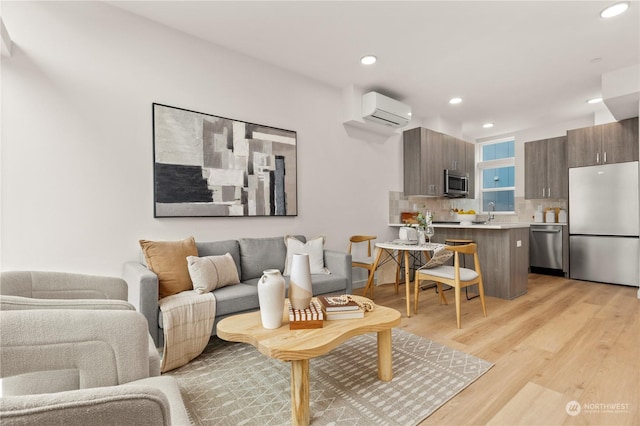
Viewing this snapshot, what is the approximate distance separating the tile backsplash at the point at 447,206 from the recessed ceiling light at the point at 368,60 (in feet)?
6.84

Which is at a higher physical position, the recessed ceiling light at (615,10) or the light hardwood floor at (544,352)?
the recessed ceiling light at (615,10)

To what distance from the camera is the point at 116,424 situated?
57cm

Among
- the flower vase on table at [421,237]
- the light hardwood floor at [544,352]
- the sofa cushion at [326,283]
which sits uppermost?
the flower vase on table at [421,237]

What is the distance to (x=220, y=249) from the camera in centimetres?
297

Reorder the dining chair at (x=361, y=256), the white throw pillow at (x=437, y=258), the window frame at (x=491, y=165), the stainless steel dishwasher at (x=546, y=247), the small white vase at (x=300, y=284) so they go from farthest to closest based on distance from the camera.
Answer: the window frame at (x=491, y=165)
the stainless steel dishwasher at (x=546, y=247)
the dining chair at (x=361, y=256)
the white throw pillow at (x=437, y=258)
the small white vase at (x=300, y=284)

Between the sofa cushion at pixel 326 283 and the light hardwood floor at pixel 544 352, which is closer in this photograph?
the light hardwood floor at pixel 544 352

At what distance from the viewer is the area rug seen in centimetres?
165

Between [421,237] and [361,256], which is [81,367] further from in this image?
[361,256]

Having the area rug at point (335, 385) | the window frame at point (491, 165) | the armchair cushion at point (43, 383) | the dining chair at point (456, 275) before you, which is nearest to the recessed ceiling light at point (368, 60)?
the dining chair at point (456, 275)

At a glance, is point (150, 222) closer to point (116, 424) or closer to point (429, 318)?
point (116, 424)

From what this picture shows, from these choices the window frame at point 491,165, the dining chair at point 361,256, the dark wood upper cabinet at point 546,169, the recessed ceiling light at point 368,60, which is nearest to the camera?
the recessed ceiling light at point 368,60

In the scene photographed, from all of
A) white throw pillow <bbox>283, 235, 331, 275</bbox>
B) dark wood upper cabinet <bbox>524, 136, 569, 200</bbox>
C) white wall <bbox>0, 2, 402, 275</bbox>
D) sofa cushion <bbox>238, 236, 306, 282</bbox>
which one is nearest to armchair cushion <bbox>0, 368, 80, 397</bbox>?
white wall <bbox>0, 2, 402, 275</bbox>

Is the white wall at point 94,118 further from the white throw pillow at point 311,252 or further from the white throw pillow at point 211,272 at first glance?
the white throw pillow at point 211,272

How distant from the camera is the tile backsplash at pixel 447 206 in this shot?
511cm
